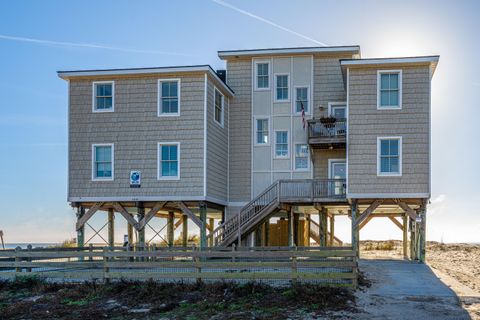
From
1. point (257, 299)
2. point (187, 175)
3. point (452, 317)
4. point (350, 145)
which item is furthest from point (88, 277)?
point (350, 145)

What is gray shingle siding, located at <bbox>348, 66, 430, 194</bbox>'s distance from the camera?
87.7ft

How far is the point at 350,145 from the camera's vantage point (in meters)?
27.1

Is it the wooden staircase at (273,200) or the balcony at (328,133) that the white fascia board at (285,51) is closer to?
the balcony at (328,133)

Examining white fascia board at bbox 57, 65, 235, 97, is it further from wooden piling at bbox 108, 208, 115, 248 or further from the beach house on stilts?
wooden piling at bbox 108, 208, 115, 248

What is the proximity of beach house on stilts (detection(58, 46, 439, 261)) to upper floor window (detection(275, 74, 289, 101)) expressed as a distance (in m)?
0.05

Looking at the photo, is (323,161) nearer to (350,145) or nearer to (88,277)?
(350,145)

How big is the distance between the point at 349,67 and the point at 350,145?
3349mm

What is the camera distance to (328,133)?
29.3m

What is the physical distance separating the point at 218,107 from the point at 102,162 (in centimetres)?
602

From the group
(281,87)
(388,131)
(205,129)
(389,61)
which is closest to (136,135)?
(205,129)

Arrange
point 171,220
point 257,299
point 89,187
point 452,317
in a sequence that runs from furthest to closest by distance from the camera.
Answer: point 171,220 → point 89,187 → point 257,299 → point 452,317

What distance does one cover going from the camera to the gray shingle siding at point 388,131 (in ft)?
87.7

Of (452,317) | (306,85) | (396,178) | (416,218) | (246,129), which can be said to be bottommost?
(452,317)

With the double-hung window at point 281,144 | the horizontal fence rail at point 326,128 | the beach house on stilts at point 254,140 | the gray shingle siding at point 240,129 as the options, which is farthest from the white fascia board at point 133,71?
the horizontal fence rail at point 326,128
